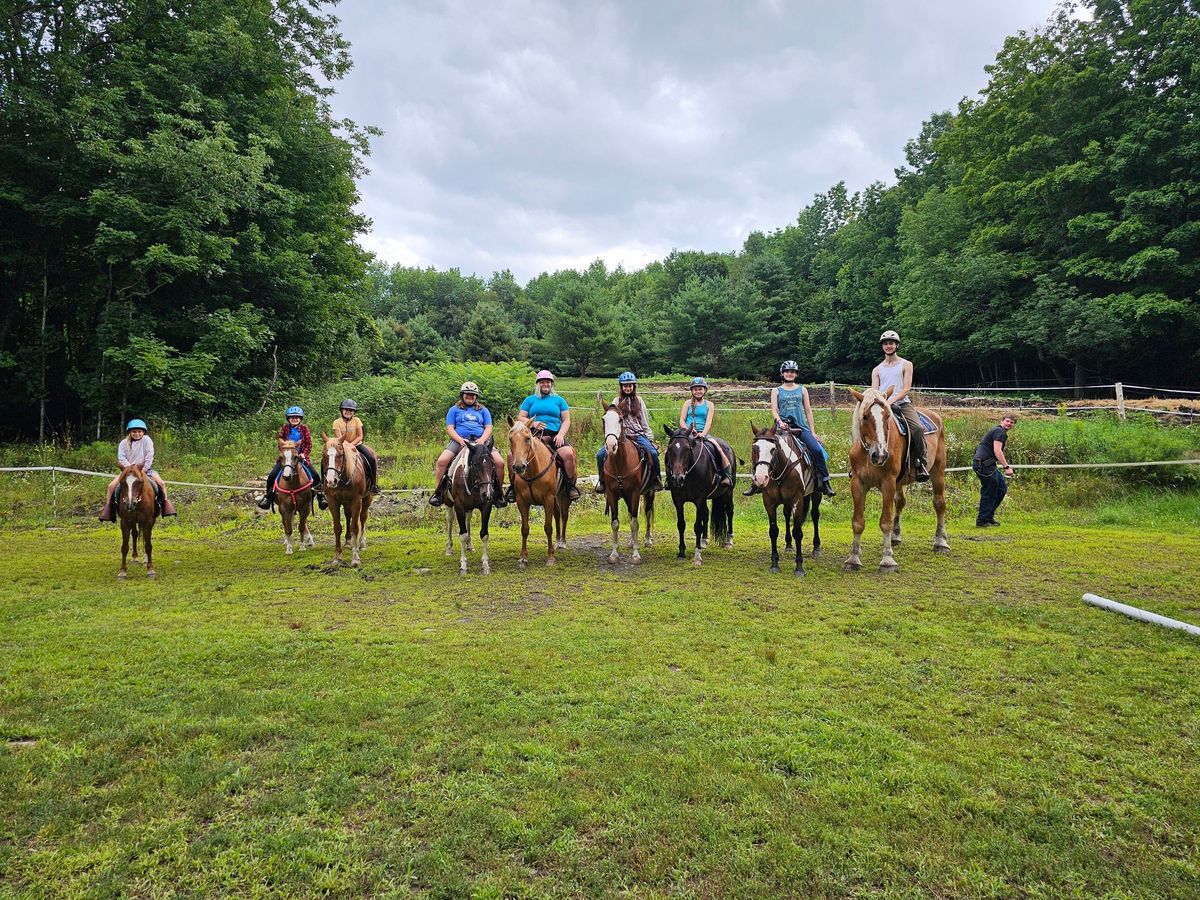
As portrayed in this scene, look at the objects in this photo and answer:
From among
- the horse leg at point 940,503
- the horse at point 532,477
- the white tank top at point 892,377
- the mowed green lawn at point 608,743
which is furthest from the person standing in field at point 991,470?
the horse at point 532,477

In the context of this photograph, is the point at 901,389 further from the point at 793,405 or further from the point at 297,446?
the point at 297,446

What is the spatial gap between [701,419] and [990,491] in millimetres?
6495

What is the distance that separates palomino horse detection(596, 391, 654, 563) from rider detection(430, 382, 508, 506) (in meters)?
1.66

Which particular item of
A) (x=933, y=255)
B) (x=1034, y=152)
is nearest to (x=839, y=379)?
(x=933, y=255)

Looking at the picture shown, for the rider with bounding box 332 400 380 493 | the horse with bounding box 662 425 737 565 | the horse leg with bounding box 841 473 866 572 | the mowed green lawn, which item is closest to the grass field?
the mowed green lawn

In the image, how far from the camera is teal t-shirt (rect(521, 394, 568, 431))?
31.3ft

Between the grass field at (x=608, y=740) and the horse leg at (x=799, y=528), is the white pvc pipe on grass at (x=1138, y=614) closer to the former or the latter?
the grass field at (x=608, y=740)

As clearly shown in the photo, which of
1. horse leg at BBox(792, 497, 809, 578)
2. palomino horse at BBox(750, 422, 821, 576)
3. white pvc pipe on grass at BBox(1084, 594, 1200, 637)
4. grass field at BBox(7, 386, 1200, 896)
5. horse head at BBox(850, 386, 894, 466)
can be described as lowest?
grass field at BBox(7, 386, 1200, 896)

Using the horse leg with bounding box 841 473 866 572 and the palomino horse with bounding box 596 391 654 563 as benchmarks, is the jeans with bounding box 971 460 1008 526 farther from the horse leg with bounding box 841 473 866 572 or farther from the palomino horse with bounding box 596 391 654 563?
the palomino horse with bounding box 596 391 654 563

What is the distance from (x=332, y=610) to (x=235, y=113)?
65.1 ft

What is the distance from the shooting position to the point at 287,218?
20.1m

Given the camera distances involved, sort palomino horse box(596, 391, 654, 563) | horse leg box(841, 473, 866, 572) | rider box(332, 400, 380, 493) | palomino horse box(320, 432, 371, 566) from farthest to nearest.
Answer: rider box(332, 400, 380, 493), palomino horse box(320, 432, 371, 566), palomino horse box(596, 391, 654, 563), horse leg box(841, 473, 866, 572)

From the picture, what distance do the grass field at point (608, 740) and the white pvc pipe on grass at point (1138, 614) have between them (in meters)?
0.13

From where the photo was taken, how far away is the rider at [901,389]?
8.34 metres
